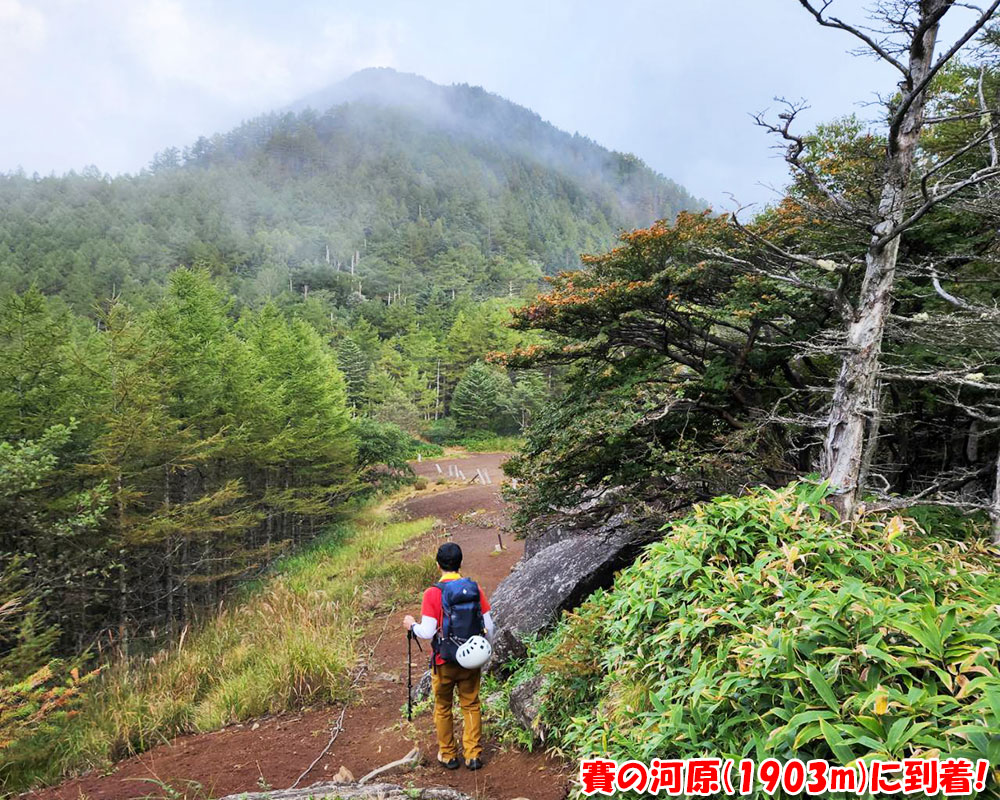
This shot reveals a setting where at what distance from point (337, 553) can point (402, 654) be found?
8.33 meters

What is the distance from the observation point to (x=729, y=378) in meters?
6.07

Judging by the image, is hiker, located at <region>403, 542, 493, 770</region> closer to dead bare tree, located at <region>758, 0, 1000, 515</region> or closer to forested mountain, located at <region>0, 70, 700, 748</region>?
dead bare tree, located at <region>758, 0, 1000, 515</region>

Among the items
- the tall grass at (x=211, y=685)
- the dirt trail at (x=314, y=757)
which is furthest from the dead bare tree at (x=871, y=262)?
the tall grass at (x=211, y=685)

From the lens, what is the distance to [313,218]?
10362 centimetres

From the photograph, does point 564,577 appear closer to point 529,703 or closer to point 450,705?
point 529,703

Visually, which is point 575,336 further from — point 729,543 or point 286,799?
point 286,799

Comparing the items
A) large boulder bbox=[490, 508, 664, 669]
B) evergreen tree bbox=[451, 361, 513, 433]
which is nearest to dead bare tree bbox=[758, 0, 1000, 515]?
large boulder bbox=[490, 508, 664, 669]

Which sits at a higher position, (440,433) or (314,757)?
(440,433)

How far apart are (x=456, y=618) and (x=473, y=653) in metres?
0.25

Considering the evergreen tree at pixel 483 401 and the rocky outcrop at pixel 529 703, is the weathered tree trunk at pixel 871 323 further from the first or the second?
the evergreen tree at pixel 483 401

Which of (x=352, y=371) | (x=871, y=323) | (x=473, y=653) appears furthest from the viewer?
(x=352, y=371)

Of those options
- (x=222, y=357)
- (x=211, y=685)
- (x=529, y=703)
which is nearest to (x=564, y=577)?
(x=529, y=703)

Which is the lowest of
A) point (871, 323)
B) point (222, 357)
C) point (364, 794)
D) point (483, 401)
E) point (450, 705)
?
point (364, 794)

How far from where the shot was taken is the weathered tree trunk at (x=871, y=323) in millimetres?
3848
